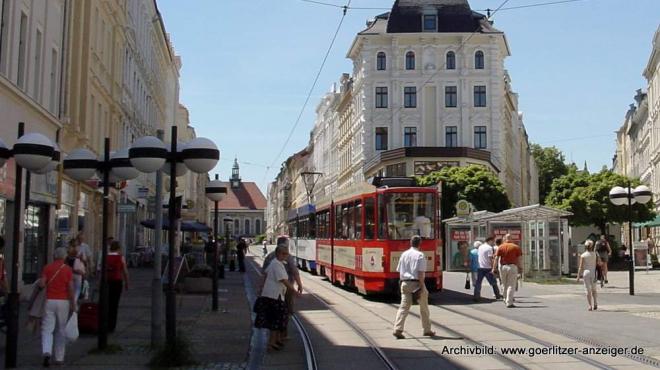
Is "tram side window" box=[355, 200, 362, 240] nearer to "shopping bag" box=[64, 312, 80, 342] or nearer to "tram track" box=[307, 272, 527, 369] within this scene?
"tram track" box=[307, 272, 527, 369]

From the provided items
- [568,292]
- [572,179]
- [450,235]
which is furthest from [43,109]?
[572,179]

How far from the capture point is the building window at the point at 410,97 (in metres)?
70.2

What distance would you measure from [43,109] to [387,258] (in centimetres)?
1038

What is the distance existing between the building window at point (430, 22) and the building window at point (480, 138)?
376 inches

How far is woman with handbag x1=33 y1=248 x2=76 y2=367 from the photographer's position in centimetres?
1045

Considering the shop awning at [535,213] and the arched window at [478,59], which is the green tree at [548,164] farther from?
the shop awning at [535,213]

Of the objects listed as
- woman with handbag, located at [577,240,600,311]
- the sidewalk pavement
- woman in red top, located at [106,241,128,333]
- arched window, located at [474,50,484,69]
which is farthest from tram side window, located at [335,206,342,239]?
arched window, located at [474,50,484,69]

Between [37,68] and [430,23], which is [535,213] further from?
[430,23]

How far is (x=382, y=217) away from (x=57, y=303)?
11287mm

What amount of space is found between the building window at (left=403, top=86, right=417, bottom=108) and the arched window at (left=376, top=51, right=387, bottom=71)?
269 cm

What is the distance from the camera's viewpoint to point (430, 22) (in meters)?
70.8

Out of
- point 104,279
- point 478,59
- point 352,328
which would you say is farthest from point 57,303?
point 478,59

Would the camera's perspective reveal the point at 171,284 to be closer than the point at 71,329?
No

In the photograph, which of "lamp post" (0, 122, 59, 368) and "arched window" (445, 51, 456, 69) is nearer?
"lamp post" (0, 122, 59, 368)
